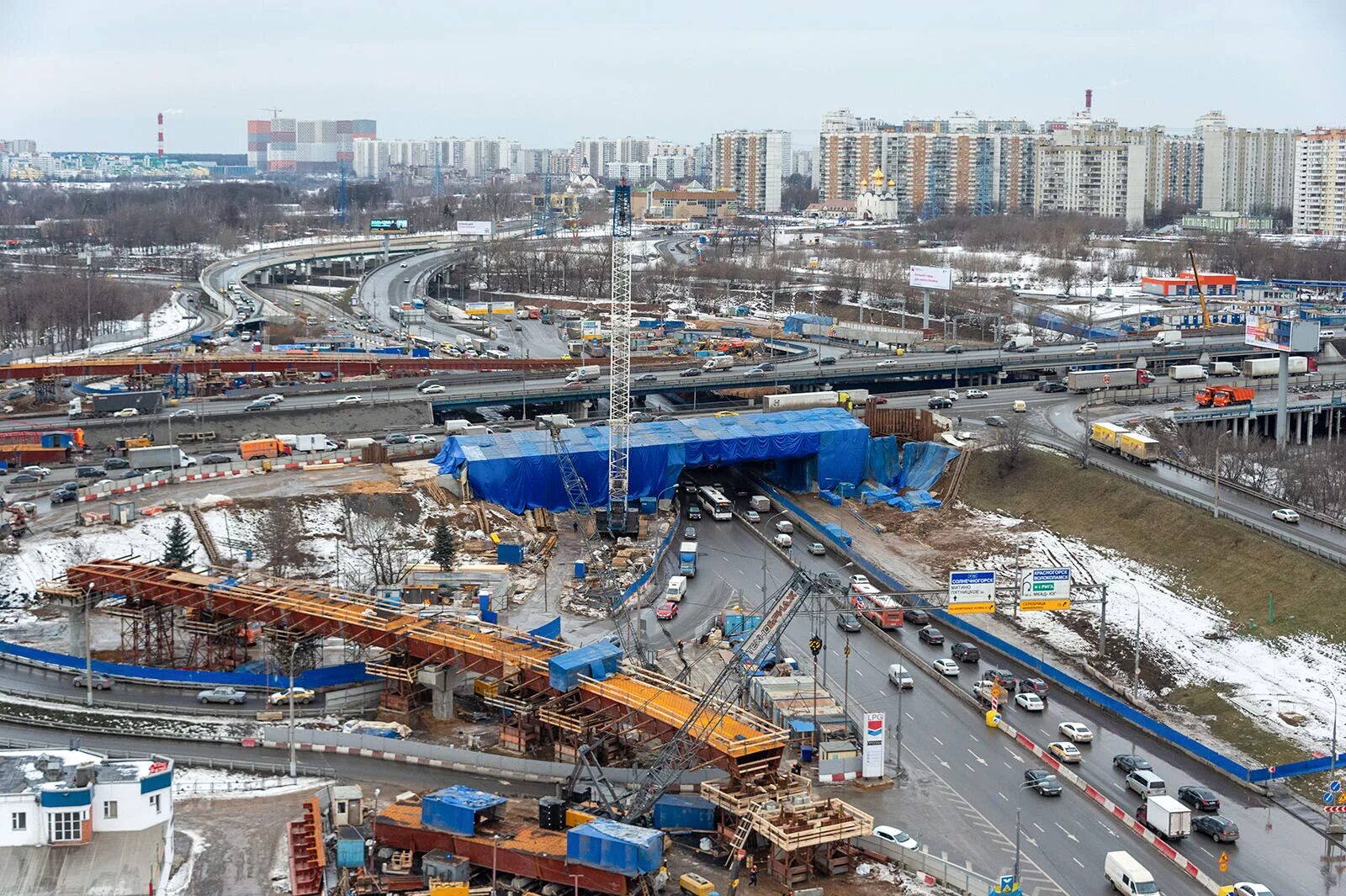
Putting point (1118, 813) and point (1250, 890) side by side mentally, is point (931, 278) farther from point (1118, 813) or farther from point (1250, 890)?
point (1250, 890)

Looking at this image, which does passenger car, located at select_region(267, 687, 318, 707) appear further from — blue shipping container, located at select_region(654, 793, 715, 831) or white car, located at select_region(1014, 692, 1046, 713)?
white car, located at select_region(1014, 692, 1046, 713)

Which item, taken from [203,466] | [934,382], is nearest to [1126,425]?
[934,382]

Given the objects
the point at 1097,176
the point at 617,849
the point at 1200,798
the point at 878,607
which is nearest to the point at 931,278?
the point at 878,607

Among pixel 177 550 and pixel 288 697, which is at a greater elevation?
pixel 177 550

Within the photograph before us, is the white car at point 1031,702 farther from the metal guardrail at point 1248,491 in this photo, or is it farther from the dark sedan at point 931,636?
the metal guardrail at point 1248,491

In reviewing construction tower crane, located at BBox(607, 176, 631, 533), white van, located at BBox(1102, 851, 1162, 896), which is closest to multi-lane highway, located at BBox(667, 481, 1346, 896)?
white van, located at BBox(1102, 851, 1162, 896)

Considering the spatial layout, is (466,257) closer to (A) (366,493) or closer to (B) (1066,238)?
(B) (1066,238)

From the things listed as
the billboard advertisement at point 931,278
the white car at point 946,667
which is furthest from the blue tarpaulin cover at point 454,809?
the billboard advertisement at point 931,278

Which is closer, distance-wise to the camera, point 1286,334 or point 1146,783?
point 1146,783
